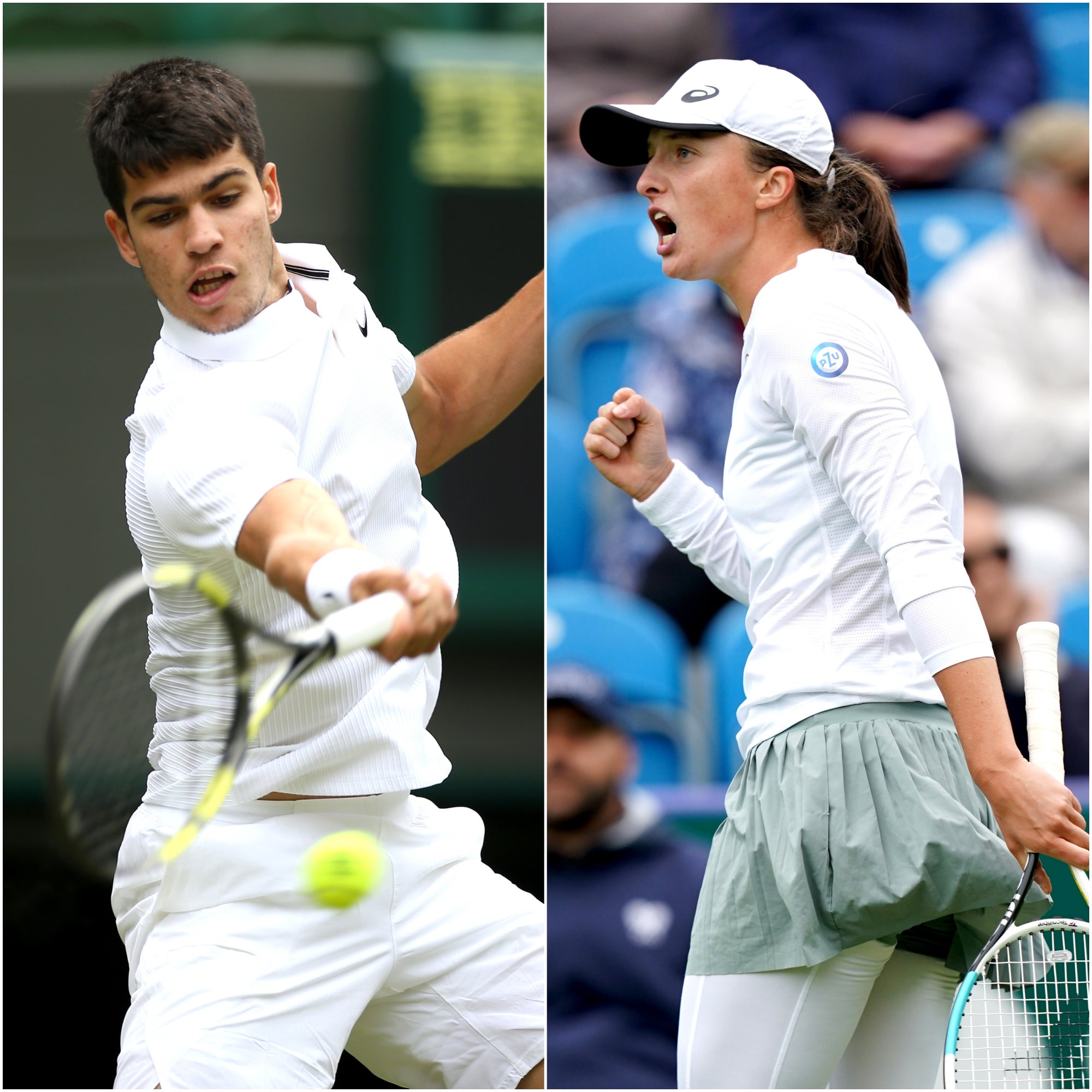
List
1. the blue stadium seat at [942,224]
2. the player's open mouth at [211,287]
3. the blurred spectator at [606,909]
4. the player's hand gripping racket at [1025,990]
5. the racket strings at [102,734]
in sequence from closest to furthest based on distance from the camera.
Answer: the player's hand gripping racket at [1025,990]
the player's open mouth at [211,287]
the racket strings at [102,734]
the blurred spectator at [606,909]
the blue stadium seat at [942,224]

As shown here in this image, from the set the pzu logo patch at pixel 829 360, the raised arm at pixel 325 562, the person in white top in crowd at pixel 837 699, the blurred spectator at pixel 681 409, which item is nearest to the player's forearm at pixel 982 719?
the person in white top in crowd at pixel 837 699

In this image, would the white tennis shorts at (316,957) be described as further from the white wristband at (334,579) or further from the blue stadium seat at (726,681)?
the blue stadium seat at (726,681)

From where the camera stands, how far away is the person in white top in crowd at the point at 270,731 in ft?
3.69

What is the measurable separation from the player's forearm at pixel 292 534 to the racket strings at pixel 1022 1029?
2.01 feet

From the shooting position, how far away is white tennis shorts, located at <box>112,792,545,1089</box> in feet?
3.69

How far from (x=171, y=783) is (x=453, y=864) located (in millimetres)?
254

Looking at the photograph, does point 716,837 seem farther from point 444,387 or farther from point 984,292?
point 984,292

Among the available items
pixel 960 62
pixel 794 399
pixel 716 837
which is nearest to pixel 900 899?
pixel 716 837

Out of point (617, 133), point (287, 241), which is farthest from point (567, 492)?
point (617, 133)

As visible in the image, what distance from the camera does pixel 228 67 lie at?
1859 mm

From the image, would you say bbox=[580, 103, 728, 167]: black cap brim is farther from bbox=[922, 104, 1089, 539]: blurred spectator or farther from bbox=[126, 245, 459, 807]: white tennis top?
bbox=[922, 104, 1089, 539]: blurred spectator

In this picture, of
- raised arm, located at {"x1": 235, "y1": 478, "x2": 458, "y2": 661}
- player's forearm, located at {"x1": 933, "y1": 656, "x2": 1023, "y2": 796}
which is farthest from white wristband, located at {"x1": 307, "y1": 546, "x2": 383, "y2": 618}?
player's forearm, located at {"x1": 933, "y1": 656, "x2": 1023, "y2": 796}

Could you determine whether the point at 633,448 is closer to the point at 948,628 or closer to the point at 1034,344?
the point at 948,628

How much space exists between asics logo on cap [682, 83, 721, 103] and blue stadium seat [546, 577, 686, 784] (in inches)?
31.6
